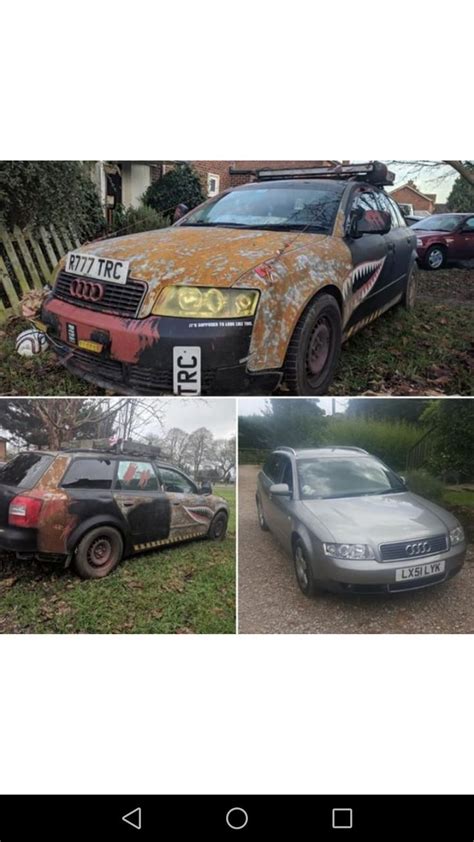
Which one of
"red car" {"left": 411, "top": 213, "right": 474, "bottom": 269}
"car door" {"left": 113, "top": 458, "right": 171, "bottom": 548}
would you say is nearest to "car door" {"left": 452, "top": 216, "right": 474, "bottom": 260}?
"red car" {"left": 411, "top": 213, "right": 474, "bottom": 269}

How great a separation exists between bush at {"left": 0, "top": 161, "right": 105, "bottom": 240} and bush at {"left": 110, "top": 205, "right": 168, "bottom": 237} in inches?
3.3

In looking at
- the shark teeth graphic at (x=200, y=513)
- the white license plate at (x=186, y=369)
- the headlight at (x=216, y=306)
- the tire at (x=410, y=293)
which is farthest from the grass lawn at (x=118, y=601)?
the tire at (x=410, y=293)

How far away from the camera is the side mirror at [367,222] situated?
299 cm

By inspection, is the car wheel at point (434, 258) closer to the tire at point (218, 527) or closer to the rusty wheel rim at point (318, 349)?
the rusty wheel rim at point (318, 349)

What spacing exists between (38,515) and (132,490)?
19.6 inches

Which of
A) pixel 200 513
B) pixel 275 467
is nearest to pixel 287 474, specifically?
pixel 275 467

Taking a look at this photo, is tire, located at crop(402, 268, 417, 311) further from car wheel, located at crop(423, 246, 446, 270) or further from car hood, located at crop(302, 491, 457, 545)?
car hood, located at crop(302, 491, 457, 545)

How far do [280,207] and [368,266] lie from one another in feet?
1.85
